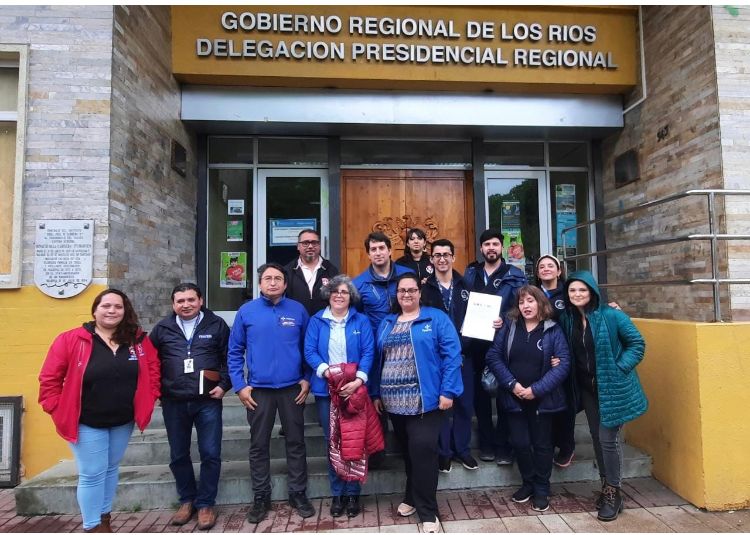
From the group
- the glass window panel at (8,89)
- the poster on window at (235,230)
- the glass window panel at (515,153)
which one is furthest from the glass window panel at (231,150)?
the glass window panel at (515,153)

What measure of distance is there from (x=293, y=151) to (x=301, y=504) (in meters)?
4.44

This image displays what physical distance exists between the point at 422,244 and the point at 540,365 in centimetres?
132

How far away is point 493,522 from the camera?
315cm

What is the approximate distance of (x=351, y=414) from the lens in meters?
3.07

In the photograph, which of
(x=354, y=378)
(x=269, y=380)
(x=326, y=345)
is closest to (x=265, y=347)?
(x=269, y=380)

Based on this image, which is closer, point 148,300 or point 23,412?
point 23,412

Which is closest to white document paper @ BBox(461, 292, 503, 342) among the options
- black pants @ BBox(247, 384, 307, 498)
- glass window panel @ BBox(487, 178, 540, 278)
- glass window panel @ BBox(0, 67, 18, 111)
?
black pants @ BBox(247, 384, 307, 498)

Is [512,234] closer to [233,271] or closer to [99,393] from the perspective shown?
[233,271]

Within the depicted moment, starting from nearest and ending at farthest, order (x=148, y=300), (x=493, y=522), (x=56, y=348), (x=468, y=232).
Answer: (x=56, y=348)
(x=493, y=522)
(x=148, y=300)
(x=468, y=232)

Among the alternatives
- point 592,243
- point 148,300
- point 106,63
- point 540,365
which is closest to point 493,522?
point 540,365

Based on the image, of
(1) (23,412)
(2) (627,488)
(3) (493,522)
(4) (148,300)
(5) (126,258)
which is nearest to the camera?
(3) (493,522)

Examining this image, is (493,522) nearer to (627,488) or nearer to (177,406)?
(627,488)

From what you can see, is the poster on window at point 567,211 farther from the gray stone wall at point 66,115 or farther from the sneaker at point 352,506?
the gray stone wall at point 66,115

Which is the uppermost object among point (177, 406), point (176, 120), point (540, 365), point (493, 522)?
point (176, 120)
